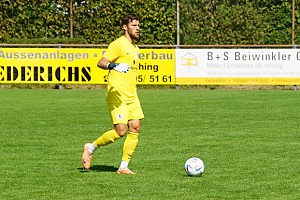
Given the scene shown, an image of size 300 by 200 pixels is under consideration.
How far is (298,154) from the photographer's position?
13695 mm

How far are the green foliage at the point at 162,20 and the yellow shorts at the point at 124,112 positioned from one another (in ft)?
92.2

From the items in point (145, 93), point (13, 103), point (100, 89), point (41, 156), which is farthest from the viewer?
point (100, 89)

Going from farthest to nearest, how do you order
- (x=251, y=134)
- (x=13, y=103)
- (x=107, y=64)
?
(x=13, y=103), (x=251, y=134), (x=107, y=64)

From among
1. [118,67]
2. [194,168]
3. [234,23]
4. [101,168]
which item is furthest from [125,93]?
[234,23]

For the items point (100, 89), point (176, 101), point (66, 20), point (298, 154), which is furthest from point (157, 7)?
point (298, 154)

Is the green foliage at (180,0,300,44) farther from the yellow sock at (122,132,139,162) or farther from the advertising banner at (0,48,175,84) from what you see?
the yellow sock at (122,132,139,162)

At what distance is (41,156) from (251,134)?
4906 mm

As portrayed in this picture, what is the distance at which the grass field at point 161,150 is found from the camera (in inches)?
403

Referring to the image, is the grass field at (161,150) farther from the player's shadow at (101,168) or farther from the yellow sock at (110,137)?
the yellow sock at (110,137)

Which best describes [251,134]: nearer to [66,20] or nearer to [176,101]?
[176,101]

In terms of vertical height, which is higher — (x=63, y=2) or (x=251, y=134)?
(x=63, y=2)

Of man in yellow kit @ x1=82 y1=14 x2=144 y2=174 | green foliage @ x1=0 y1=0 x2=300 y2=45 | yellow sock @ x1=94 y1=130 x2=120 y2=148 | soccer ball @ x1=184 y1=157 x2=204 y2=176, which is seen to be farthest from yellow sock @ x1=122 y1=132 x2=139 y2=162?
green foliage @ x1=0 y1=0 x2=300 y2=45

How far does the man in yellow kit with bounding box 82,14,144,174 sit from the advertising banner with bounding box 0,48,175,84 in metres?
20.4

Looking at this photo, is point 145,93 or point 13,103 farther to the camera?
point 145,93
